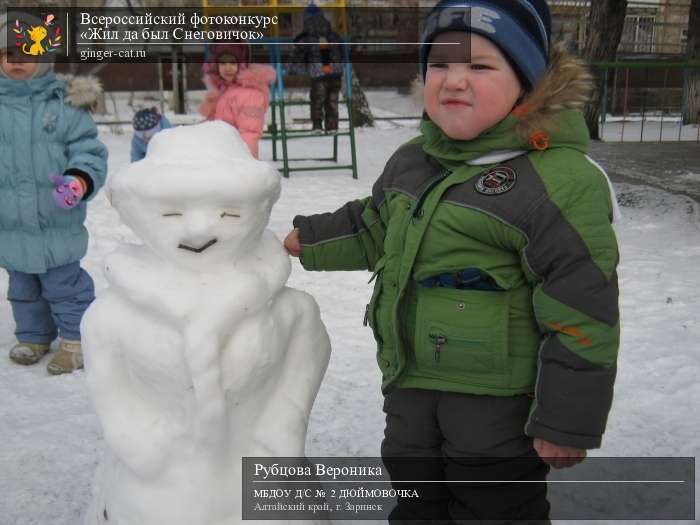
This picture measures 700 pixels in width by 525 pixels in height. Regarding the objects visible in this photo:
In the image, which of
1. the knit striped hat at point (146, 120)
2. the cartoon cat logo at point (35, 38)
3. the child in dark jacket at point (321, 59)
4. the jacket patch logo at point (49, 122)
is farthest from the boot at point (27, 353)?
the child in dark jacket at point (321, 59)

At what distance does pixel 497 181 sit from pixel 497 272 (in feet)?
0.68

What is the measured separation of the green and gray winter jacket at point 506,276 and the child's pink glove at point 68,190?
1668 mm

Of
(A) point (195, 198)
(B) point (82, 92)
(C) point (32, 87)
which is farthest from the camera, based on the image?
(B) point (82, 92)

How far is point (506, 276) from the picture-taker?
1.72 m

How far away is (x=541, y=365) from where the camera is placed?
1.68 meters

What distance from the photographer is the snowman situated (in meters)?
1.67

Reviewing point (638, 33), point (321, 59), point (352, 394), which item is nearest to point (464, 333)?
point (352, 394)

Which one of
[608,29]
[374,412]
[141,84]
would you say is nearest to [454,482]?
[374,412]

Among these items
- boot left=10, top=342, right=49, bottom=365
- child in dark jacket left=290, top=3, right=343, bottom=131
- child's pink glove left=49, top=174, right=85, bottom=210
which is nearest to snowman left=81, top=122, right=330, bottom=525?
child's pink glove left=49, top=174, right=85, bottom=210

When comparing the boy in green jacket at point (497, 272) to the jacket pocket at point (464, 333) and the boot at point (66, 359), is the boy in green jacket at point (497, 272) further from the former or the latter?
the boot at point (66, 359)

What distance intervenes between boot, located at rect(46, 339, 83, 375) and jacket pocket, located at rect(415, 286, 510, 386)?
217cm

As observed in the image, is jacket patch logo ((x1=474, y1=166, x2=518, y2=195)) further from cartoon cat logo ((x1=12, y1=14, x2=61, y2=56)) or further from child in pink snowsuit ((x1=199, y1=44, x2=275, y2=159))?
child in pink snowsuit ((x1=199, y1=44, x2=275, y2=159))

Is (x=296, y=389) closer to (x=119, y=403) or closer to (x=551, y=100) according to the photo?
(x=119, y=403)

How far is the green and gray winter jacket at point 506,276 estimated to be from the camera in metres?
1.61
